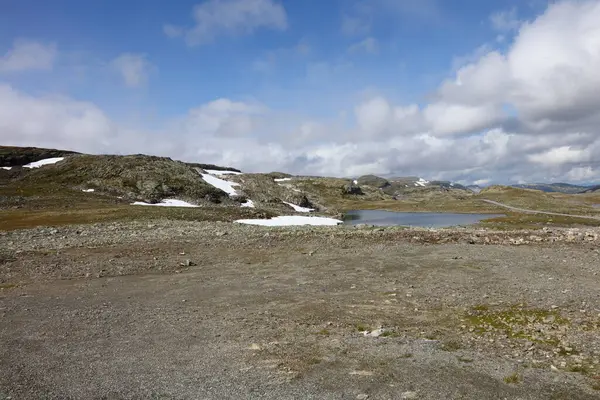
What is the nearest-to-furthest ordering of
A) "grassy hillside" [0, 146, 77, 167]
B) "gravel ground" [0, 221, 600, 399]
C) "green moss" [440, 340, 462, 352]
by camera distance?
"gravel ground" [0, 221, 600, 399], "green moss" [440, 340, 462, 352], "grassy hillside" [0, 146, 77, 167]

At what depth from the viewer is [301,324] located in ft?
49.8

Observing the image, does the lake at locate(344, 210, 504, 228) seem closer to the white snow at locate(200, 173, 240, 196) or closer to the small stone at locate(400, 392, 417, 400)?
the white snow at locate(200, 173, 240, 196)

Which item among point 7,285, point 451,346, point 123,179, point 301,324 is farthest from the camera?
point 123,179

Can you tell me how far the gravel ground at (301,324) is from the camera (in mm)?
10406

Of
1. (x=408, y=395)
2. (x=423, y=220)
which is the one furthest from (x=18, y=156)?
(x=408, y=395)

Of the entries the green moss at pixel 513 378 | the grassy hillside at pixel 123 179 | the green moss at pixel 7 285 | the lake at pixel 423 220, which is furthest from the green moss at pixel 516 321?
the grassy hillside at pixel 123 179

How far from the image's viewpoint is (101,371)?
11.3 meters

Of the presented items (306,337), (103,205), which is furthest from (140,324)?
(103,205)

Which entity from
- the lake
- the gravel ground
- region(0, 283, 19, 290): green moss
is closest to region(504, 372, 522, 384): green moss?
the gravel ground

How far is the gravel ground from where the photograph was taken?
34.1 feet

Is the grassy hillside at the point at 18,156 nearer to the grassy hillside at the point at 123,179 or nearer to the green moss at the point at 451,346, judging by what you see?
the grassy hillside at the point at 123,179

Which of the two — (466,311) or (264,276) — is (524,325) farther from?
(264,276)

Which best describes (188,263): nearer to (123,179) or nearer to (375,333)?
(375,333)

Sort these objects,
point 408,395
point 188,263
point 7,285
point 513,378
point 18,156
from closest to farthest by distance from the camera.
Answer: point 408,395, point 513,378, point 7,285, point 188,263, point 18,156
